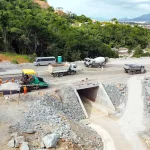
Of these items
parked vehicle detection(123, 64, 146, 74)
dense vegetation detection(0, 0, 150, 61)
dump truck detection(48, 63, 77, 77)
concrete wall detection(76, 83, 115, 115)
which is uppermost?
dense vegetation detection(0, 0, 150, 61)

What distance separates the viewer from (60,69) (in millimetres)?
40250

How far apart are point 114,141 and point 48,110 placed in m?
7.71

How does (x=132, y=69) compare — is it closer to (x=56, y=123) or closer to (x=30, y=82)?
(x=30, y=82)

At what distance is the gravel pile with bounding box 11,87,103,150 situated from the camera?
25.6 meters

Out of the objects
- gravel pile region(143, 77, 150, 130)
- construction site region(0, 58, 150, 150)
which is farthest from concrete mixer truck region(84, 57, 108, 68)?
gravel pile region(143, 77, 150, 130)

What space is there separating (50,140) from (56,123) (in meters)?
4.64

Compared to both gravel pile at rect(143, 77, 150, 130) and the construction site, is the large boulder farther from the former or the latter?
gravel pile at rect(143, 77, 150, 130)

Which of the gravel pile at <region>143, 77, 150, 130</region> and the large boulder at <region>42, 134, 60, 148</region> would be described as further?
the gravel pile at <region>143, 77, 150, 130</region>

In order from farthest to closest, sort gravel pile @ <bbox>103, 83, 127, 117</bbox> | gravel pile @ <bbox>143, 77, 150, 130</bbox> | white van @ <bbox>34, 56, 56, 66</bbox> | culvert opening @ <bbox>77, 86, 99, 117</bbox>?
white van @ <bbox>34, 56, 56, 66</bbox> < culvert opening @ <bbox>77, 86, 99, 117</bbox> < gravel pile @ <bbox>103, 83, 127, 117</bbox> < gravel pile @ <bbox>143, 77, 150, 130</bbox>

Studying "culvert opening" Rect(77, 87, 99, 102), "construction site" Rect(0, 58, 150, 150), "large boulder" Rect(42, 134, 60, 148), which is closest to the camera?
"large boulder" Rect(42, 134, 60, 148)

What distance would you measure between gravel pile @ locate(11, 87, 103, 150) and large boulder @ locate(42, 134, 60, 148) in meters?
1.09

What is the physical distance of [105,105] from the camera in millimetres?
38062

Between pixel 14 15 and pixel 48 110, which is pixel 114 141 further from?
pixel 14 15

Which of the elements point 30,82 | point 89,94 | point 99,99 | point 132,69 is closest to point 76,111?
point 99,99
